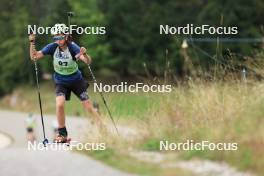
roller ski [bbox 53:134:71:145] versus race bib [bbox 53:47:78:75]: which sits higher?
race bib [bbox 53:47:78:75]

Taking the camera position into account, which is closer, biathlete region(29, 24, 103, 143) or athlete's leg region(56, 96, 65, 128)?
biathlete region(29, 24, 103, 143)

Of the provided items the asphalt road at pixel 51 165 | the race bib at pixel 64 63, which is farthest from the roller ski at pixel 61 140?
the asphalt road at pixel 51 165

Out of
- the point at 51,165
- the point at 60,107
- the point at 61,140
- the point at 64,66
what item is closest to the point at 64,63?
the point at 64,66

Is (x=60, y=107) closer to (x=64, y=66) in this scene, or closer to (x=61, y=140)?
(x=61, y=140)

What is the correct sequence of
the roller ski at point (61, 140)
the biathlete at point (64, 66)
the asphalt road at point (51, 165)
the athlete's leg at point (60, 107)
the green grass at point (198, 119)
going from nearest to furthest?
the biathlete at point (64, 66) < the athlete's leg at point (60, 107) < the roller ski at point (61, 140) < the green grass at point (198, 119) < the asphalt road at point (51, 165)

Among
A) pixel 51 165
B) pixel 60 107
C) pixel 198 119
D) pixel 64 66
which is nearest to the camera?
pixel 64 66

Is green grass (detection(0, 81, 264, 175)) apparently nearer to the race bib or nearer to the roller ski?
the roller ski

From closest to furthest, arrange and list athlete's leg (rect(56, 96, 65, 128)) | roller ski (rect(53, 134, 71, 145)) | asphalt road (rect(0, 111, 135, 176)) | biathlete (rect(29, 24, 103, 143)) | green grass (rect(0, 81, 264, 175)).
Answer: biathlete (rect(29, 24, 103, 143)) → athlete's leg (rect(56, 96, 65, 128)) → roller ski (rect(53, 134, 71, 145)) → green grass (rect(0, 81, 264, 175)) → asphalt road (rect(0, 111, 135, 176))

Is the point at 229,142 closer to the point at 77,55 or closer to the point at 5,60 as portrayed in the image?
the point at 77,55

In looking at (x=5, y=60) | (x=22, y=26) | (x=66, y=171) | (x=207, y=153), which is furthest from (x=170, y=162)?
(x=22, y=26)

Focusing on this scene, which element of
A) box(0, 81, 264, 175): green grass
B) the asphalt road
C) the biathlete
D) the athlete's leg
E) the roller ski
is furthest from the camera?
the asphalt road

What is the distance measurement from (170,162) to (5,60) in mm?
43300

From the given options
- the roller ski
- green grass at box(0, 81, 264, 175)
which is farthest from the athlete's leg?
green grass at box(0, 81, 264, 175)

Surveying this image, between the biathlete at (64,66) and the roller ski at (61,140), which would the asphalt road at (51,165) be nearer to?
the roller ski at (61,140)
